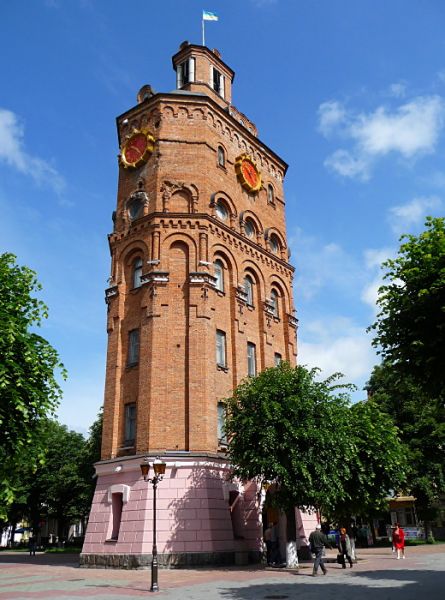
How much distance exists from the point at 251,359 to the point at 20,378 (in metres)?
16.6

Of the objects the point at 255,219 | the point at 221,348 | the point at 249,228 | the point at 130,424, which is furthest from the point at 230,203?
the point at 130,424

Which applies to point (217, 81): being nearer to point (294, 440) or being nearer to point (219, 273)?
point (219, 273)

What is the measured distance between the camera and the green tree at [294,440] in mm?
20484

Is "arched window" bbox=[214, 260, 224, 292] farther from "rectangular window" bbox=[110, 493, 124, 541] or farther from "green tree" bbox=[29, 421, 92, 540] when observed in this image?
"green tree" bbox=[29, 421, 92, 540]

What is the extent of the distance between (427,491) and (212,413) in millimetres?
18700

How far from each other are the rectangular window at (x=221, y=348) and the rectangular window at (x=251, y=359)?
224 centimetres

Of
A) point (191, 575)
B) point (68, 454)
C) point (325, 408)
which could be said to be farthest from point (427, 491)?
point (68, 454)

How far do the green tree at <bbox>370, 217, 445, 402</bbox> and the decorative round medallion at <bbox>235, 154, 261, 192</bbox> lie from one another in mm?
19280

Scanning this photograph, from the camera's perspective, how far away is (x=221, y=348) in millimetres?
28016

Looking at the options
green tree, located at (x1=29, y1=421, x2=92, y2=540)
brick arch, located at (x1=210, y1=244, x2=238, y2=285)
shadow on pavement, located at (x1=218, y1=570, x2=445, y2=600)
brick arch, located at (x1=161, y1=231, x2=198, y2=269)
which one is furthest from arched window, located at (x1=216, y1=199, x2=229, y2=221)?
green tree, located at (x1=29, y1=421, x2=92, y2=540)

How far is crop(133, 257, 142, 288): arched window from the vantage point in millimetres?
28719

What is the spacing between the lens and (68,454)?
5225cm

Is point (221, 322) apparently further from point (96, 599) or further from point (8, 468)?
point (96, 599)

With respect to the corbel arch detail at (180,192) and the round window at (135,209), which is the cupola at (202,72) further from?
the round window at (135,209)
